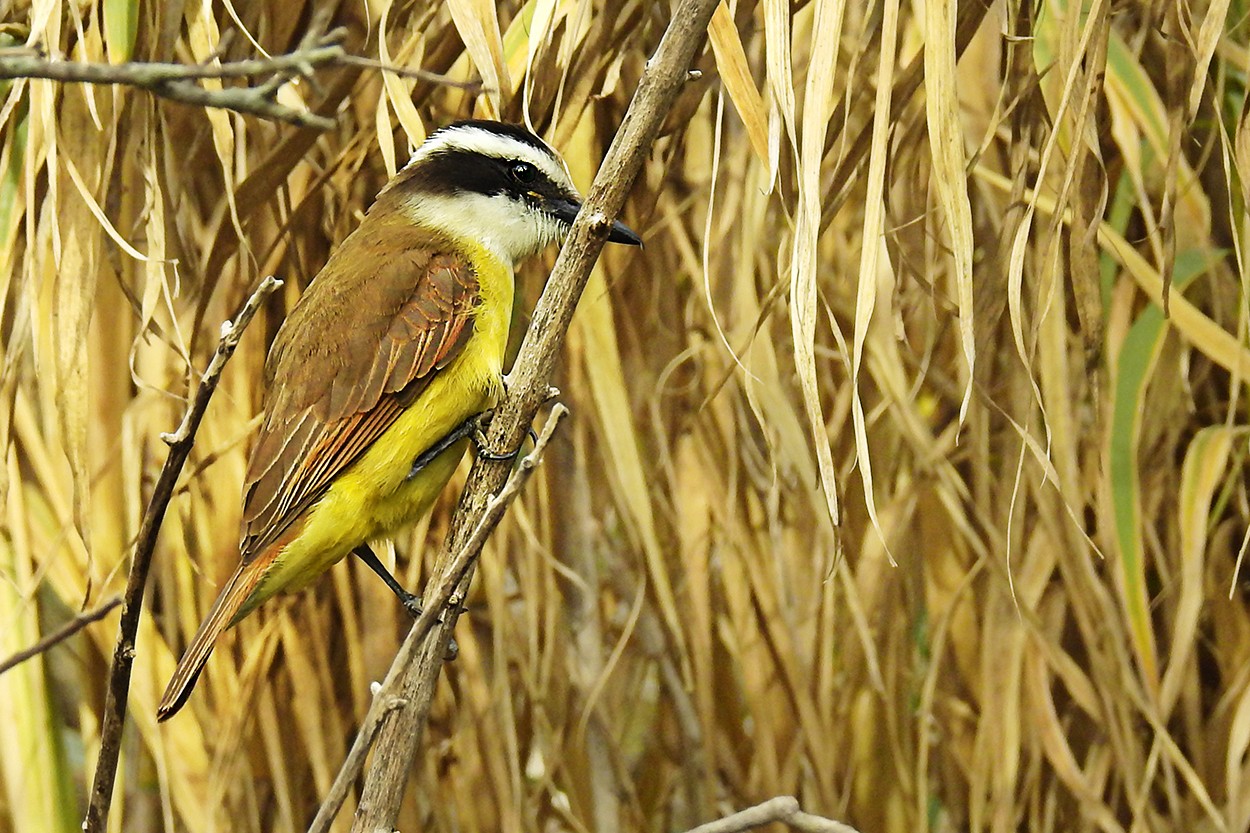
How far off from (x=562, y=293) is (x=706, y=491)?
990mm

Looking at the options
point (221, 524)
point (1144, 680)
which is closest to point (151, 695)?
point (221, 524)

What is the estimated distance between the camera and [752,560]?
2111 mm

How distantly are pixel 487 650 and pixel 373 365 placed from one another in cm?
70

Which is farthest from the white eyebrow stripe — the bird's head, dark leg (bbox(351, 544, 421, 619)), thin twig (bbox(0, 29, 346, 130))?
thin twig (bbox(0, 29, 346, 130))

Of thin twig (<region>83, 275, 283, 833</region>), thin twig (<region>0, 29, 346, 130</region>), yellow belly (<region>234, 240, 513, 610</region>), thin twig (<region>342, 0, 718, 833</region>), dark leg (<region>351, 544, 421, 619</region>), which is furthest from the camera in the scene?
dark leg (<region>351, 544, 421, 619</region>)

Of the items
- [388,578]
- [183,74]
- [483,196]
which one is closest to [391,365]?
[388,578]

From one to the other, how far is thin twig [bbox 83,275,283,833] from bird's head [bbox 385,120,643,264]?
962 millimetres

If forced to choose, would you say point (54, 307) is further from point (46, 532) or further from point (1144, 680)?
point (1144, 680)

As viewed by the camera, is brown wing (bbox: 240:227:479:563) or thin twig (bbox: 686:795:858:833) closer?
thin twig (bbox: 686:795:858:833)

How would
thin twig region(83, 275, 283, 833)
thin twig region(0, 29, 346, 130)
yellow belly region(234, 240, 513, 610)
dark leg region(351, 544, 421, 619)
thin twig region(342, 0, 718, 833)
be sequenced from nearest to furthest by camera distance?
thin twig region(0, 29, 346, 130), thin twig region(83, 275, 283, 833), thin twig region(342, 0, 718, 833), yellow belly region(234, 240, 513, 610), dark leg region(351, 544, 421, 619)

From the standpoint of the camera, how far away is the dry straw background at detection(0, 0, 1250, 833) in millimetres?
1826

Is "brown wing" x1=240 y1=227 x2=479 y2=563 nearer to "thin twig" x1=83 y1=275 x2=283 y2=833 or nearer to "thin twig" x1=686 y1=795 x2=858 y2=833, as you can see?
"thin twig" x1=83 y1=275 x2=283 y2=833

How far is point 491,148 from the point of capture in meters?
1.78

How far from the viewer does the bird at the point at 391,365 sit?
1.53 m
